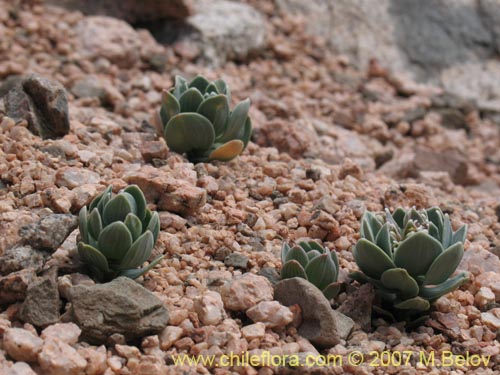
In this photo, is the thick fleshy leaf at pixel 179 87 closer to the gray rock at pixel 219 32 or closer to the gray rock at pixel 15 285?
the gray rock at pixel 15 285

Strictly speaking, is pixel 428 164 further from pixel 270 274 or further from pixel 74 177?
pixel 74 177

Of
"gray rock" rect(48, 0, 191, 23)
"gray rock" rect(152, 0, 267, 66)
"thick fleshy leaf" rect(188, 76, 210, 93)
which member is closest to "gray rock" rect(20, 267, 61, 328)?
"thick fleshy leaf" rect(188, 76, 210, 93)

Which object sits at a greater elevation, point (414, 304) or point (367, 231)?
point (367, 231)

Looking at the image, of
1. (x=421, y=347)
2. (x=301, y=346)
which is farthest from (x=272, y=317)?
(x=421, y=347)

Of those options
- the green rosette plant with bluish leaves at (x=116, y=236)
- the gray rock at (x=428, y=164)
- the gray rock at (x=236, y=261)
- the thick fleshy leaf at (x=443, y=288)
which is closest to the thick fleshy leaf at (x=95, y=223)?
the green rosette plant with bluish leaves at (x=116, y=236)

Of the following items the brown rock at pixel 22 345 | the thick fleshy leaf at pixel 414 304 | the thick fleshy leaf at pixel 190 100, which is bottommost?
the brown rock at pixel 22 345

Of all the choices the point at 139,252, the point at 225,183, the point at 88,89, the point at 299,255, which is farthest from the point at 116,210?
the point at 88,89

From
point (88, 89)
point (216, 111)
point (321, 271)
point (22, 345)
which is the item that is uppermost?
point (216, 111)
